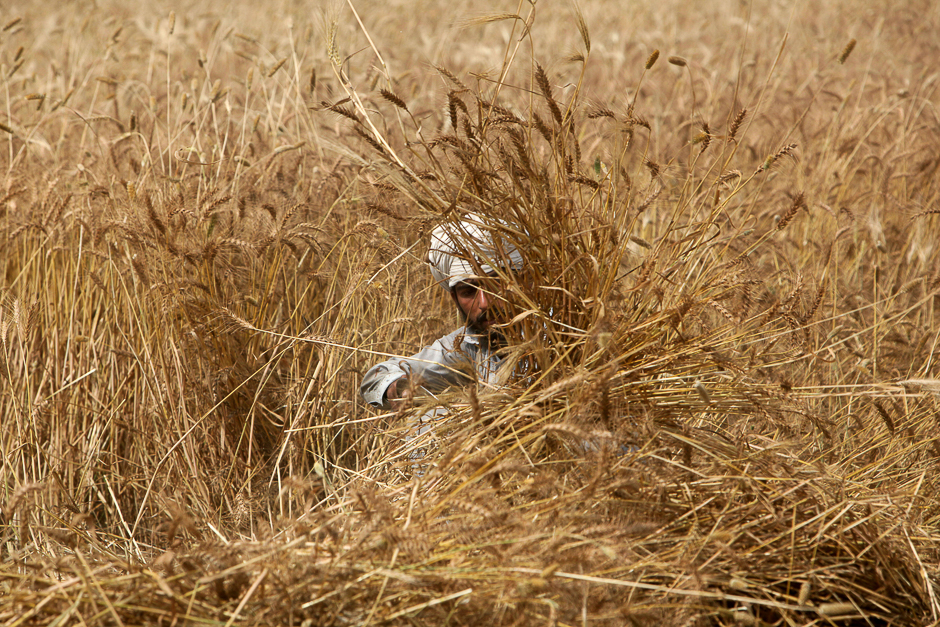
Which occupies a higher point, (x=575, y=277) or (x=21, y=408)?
(x=575, y=277)

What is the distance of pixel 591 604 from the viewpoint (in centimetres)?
117

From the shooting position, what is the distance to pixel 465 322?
190 centimetres

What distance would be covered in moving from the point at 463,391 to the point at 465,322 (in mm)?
406

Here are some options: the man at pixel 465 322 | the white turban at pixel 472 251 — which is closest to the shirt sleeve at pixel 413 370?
the man at pixel 465 322

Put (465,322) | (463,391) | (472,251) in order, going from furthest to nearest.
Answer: (465,322) → (472,251) → (463,391)

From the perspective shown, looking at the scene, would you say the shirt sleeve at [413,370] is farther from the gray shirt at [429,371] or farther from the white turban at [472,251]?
the white turban at [472,251]

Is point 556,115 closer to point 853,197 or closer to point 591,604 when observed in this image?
point 591,604

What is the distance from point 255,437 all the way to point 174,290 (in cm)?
53

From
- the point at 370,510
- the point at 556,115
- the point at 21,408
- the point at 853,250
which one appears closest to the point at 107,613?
the point at 370,510

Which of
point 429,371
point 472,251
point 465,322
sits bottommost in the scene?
point 429,371

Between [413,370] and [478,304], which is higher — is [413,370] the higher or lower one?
the lower one

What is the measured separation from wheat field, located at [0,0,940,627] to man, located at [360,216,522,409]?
6 cm

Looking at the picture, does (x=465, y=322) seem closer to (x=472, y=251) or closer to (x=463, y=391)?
(x=472, y=251)

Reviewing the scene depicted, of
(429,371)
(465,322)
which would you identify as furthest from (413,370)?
(465,322)
